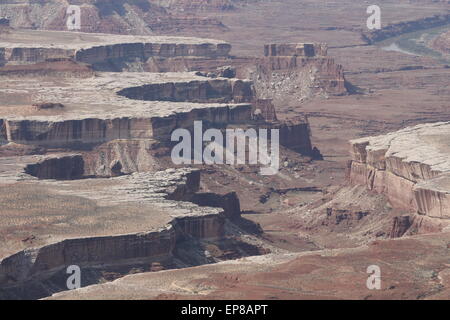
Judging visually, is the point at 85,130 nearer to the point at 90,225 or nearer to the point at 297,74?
the point at 90,225

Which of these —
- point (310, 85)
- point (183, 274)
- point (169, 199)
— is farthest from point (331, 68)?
point (183, 274)

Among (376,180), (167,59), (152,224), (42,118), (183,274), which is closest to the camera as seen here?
(183,274)

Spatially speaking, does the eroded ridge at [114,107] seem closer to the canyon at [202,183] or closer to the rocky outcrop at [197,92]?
the rocky outcrop at [197,92]

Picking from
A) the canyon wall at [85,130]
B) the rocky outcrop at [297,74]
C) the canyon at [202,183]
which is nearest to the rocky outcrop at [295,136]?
the canyon at [202,183]

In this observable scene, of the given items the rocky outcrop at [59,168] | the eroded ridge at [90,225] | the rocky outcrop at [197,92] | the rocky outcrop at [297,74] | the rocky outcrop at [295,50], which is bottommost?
the rocky outcrop at [297,74]

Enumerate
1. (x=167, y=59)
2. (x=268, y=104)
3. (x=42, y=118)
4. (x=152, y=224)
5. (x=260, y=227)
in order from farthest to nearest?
(x=167, y=59) < (x=268, y=104) < (x=42, y=118) < (x=260, y=227) < (x=152, y=224)

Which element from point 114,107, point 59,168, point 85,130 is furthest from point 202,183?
point 114,107

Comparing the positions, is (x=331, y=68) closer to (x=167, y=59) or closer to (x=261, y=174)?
(x=167, y=59)

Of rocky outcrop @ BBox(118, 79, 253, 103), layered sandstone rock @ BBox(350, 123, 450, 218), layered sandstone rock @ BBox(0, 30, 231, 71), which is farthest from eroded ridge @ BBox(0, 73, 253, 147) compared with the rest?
layered sandstone rock @ BBox(350, 123, 450, 218)

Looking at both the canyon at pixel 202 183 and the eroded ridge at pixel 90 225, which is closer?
the canyon at pixel 202 183
